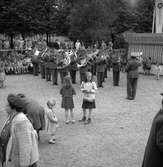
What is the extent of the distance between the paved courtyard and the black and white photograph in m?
0.02

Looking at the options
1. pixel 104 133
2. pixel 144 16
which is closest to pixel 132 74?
pixel 104 133

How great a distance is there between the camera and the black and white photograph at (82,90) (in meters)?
4.37

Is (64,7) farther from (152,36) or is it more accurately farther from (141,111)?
(141,111)

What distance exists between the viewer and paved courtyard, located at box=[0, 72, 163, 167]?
647 centimetres

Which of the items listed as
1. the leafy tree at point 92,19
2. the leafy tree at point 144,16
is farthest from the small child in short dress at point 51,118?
the leafy tree at point 144,16

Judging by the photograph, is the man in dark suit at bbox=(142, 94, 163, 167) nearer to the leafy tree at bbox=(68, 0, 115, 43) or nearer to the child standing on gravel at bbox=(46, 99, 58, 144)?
the child standing on gravel at bbox=(46, 99, 58, 144)

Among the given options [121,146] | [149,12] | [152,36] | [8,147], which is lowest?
[121,146]

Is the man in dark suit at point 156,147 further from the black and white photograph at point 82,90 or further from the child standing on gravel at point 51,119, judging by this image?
the child standing on gravel at point 51,119

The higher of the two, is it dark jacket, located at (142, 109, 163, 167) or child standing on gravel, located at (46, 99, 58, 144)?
dark jacket, located at (142, 109, 163, 167)

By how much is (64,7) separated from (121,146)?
24.4 m

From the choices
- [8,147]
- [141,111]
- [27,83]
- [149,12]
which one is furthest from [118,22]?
[8,147]

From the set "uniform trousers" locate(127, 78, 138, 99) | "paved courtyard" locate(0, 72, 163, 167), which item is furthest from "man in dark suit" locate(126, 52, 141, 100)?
"paved courtyard" locate(0, 72, 163, 167)

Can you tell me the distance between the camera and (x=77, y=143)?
24.3 feet

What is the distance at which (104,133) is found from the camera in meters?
8.16
